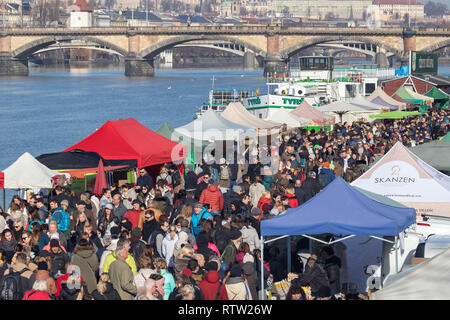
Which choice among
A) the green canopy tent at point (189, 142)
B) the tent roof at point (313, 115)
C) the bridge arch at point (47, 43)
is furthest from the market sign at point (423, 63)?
the bridge arch at point (47, 43)

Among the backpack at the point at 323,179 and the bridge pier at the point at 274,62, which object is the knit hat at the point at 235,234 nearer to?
the backpack at the point at 323,179

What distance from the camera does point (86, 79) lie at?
12138cm

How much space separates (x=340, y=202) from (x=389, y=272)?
107cm

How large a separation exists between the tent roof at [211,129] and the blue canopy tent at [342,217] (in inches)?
462

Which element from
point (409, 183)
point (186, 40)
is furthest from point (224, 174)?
point (186, 40)

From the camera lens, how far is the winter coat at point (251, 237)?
11.9 metres

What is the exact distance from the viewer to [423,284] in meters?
7.63

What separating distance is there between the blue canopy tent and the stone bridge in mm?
97583

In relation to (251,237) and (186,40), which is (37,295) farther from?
(186,40)

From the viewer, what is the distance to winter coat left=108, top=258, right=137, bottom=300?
32.7 ft

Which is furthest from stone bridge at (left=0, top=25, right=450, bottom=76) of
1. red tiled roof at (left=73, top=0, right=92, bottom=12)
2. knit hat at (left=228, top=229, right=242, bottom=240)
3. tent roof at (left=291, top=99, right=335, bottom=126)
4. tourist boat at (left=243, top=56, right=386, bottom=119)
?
knit hat at (left=228, top=229, right=242, bottom=240)

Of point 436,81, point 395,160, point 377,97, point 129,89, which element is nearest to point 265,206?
point 395,160

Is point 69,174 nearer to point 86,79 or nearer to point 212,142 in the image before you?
point 212,142

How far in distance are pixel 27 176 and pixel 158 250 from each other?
5.59m
